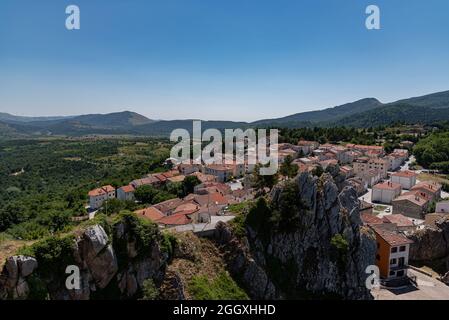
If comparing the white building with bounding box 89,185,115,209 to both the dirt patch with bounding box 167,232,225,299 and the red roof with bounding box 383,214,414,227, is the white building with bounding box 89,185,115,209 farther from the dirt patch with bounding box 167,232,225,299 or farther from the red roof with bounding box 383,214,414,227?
the red roof with bounding box 383,214,414,227

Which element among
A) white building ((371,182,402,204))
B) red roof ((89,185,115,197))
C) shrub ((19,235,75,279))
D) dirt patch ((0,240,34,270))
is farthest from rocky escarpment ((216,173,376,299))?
red roof ((89,185,115,197))

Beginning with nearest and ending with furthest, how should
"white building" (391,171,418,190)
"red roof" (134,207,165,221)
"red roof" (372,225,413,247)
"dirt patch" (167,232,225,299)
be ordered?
1. "dirt patch" (167,232,225,299)
2. "red roof" (372,225,413,247)
3. "red roof" (134,207,165,221)
4. "white building" (391,171,418,190)

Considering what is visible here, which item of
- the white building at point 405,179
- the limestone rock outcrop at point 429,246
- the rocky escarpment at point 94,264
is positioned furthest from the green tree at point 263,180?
the white building at point 405,179

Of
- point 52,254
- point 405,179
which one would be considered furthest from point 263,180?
point 405,179

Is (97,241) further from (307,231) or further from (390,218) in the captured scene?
(390,218)

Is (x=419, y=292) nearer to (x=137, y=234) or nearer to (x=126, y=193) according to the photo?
(x=137, y=234)

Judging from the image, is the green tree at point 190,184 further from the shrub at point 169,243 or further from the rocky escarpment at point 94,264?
the rocky escarpment at point 94,264
